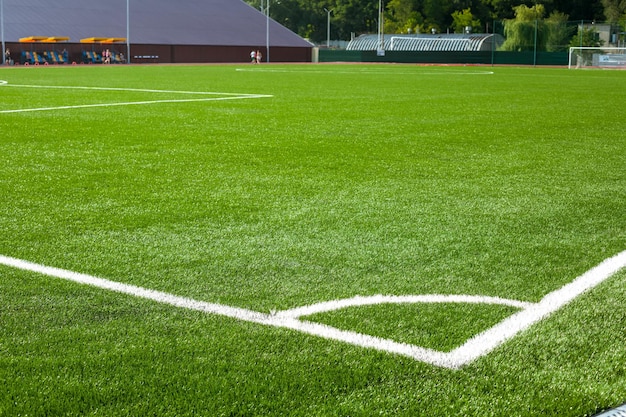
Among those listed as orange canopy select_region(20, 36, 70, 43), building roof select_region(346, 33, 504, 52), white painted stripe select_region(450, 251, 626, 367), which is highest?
building roof select_region(346, 33, 504, 52)

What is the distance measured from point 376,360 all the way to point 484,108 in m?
10.6

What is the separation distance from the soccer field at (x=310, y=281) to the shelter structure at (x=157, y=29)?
44.7 meters

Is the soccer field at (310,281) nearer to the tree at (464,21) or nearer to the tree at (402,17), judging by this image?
the tree at (464,21)

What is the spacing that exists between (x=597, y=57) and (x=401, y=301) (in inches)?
1659

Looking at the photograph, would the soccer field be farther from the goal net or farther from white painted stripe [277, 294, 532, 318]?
the goal net

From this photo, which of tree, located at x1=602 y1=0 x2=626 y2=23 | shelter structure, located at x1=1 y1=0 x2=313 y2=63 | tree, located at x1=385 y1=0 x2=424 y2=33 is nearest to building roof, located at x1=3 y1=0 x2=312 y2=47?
shelter structure, located at x1=1 y1=0 x2=313 y2=63

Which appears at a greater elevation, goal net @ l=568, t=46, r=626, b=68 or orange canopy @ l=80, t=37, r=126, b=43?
orange canopy @ l=80, t=37, r=126, b=43

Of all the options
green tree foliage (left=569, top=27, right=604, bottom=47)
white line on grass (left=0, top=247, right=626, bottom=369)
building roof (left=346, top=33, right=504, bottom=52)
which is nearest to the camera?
white line on grass (left=0, top=247, right=626, bottom=369)

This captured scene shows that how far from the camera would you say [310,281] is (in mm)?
3209

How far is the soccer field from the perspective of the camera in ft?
7.33

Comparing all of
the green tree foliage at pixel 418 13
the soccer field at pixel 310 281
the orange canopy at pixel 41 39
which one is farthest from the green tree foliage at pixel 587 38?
the soccer field at pixel 310 281

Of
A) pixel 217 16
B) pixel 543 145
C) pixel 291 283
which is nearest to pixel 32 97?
pixel 543 145

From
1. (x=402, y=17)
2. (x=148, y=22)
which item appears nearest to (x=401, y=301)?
(x=148, y=22)

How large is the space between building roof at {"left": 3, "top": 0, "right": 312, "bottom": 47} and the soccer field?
4716cm
